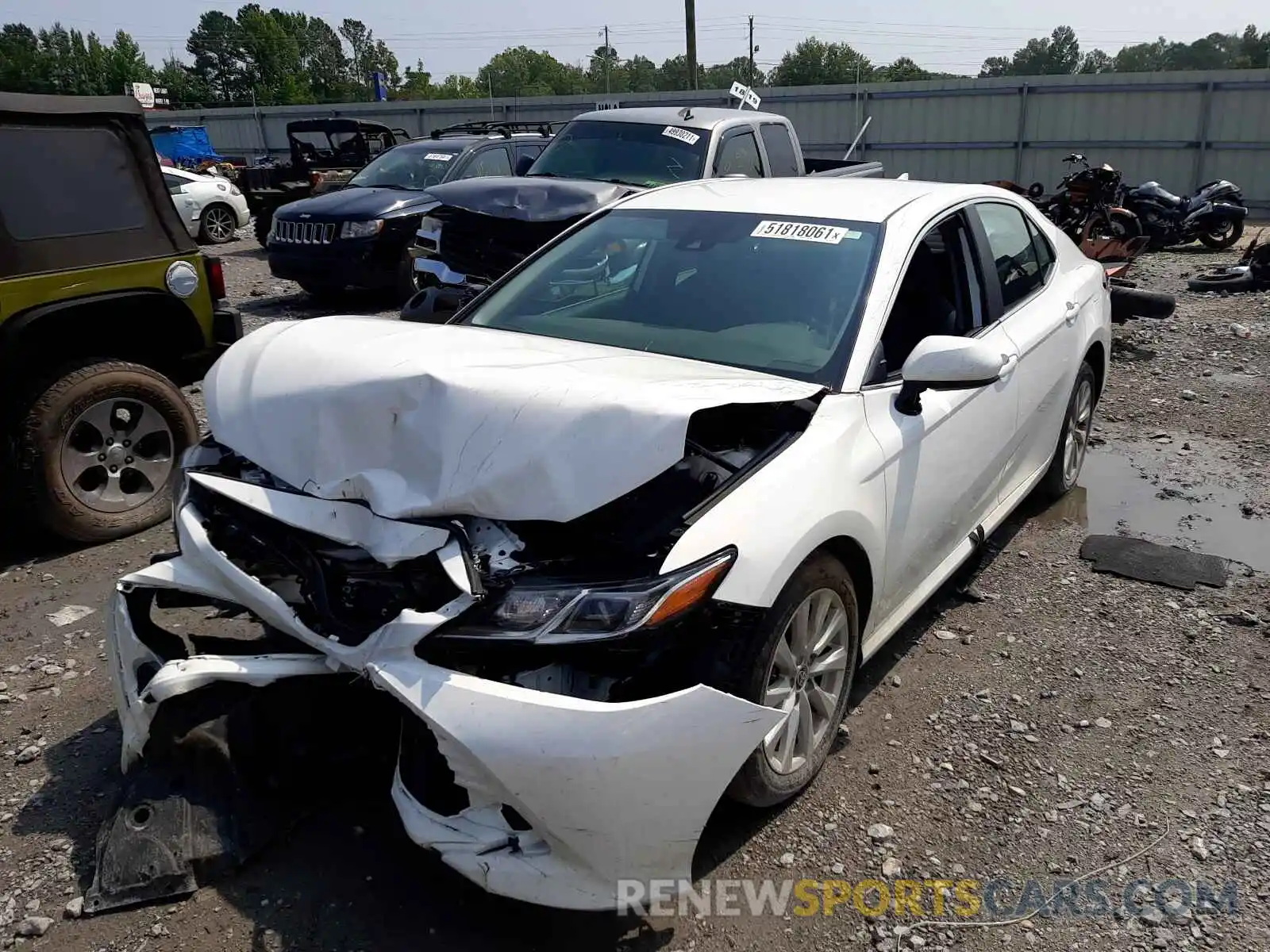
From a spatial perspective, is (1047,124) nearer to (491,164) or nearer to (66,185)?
(491,164)

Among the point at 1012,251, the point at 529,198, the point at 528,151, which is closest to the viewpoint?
the point at 1012,251

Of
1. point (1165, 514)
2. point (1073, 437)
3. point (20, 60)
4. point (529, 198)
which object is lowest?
point (1165, 514)

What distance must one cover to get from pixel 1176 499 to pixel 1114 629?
1900mm

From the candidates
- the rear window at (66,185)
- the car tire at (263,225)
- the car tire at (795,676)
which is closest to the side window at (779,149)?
the rear window at (66,185)

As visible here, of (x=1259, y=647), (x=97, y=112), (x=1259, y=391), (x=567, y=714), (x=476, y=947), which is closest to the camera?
(x=567, y=714)

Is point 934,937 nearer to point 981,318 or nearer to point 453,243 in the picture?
point 981,318

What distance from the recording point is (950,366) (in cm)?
307

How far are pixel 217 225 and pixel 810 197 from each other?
15.1 meters

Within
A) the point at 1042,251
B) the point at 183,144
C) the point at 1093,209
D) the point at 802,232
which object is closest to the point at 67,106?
the point at 802,232

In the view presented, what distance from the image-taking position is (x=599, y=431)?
250 centimetres

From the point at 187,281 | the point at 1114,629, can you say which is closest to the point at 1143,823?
the point at 1114,629

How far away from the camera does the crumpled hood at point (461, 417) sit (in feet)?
8.05

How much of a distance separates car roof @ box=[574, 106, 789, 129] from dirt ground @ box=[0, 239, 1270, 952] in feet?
17.2

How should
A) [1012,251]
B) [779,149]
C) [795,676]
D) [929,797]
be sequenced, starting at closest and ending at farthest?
[795,676] → [929,797] → [1012,251] → [779,149]
